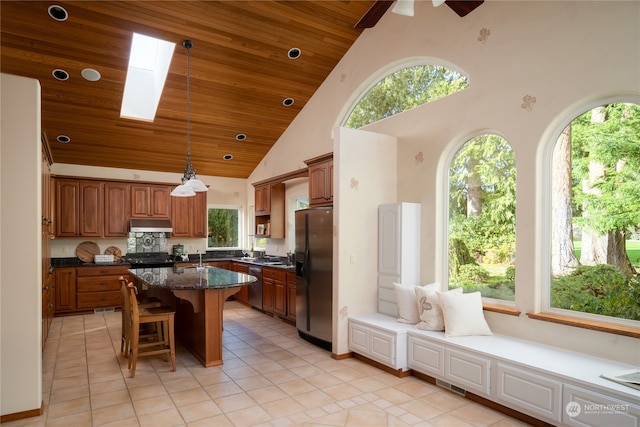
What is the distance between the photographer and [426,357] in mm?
3504

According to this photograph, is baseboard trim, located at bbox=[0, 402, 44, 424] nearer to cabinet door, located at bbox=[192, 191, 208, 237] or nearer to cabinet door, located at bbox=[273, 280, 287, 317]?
cabinet door, located at bbox=[273, 280, 287, 317]

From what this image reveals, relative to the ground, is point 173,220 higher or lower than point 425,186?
lower

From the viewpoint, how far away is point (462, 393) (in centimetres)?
326

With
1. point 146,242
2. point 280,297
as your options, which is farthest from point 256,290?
point 146,242

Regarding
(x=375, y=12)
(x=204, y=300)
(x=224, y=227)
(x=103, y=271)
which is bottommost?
(x=103, y=271)

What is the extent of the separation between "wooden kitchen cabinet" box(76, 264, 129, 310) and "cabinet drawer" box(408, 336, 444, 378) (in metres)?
5.08

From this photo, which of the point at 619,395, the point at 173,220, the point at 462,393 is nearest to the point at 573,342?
the point at 619,395

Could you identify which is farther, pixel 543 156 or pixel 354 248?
pixel 354 248

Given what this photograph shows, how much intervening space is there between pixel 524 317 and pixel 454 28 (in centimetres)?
294

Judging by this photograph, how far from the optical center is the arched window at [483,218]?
142 inches

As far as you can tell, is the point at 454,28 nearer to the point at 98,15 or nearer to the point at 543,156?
the point at 543,156

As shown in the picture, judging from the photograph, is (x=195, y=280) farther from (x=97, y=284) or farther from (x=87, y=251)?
(x=87, y=251)

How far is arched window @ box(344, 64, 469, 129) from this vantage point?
419 centimetres

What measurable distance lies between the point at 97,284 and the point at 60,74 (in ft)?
11.3
